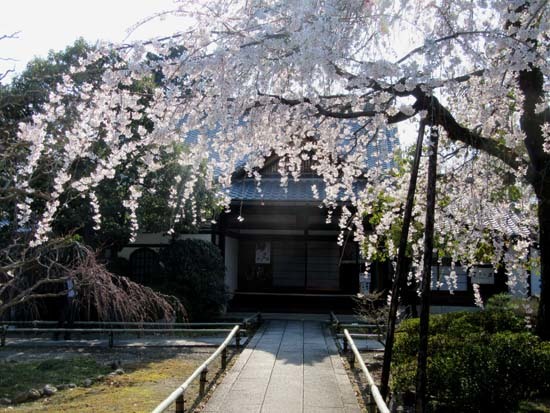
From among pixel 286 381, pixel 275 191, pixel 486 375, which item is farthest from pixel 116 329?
pixel 486 375

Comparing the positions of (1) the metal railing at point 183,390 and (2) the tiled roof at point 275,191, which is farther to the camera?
(2) the tiled roof at point 275,191

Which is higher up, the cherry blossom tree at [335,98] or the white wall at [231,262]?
the cherry blossom tree at [335,98]

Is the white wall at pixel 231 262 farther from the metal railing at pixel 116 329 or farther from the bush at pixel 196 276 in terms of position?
the metal railing at pixel 116 329

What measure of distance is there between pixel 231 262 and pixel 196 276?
12.5 ft

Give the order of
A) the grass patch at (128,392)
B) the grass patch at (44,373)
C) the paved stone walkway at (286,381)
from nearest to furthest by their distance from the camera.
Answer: the paved stone walkway at (286,381) → the grass patch at (128,392) → the grass patch at (44,373)

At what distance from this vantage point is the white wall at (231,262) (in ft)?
58.8

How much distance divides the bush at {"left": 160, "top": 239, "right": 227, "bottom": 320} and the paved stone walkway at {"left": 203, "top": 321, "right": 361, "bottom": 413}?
8.37 feet

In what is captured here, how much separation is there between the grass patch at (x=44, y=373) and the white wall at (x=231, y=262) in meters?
7.42

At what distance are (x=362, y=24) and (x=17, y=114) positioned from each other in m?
9.79

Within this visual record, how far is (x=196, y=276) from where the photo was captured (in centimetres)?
1502

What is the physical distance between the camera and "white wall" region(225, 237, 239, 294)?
1792 cm

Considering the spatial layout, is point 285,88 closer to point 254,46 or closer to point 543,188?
point 254,46

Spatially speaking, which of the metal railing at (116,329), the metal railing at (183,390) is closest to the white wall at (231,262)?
the metal railing at (116,329)

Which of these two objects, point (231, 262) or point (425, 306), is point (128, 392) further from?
point (231, 262)
